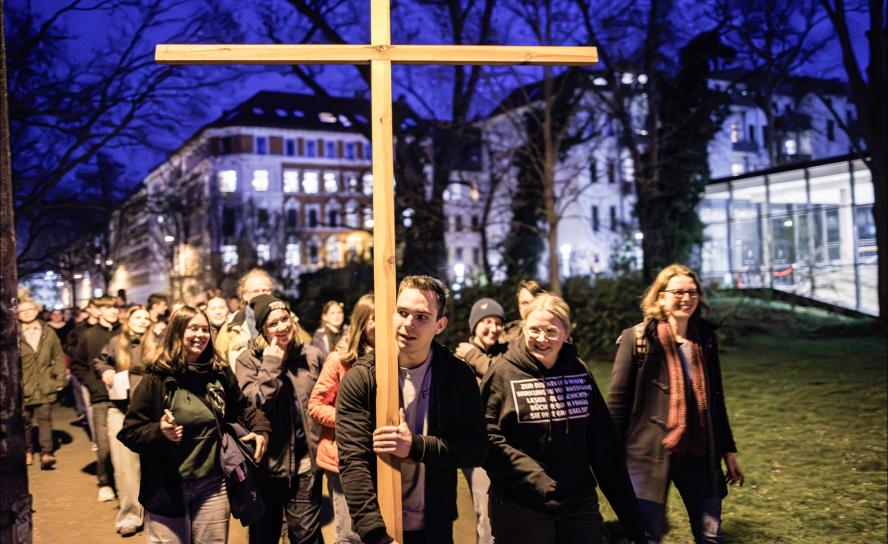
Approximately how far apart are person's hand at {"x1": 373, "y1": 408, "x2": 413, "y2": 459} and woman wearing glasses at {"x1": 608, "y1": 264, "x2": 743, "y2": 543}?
1.97 meters

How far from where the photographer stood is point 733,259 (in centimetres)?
3186

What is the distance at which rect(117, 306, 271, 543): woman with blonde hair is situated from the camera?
4.49m

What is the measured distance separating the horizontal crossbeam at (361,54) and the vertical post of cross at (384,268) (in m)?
0.09

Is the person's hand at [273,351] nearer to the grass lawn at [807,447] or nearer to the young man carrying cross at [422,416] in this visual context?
the young man carrying cross at [422,416]

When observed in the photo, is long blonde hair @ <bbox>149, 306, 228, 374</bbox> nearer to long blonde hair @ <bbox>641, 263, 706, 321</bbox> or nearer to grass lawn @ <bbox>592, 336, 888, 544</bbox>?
long blonde hair @ <bbox>641, 263, 706, 321</bbox>

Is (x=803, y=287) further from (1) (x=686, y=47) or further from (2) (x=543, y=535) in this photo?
(2) (x=543, y=535)

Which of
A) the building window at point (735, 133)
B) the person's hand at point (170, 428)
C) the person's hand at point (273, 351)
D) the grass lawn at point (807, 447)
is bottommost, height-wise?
the grass lawn at point (807, 447)

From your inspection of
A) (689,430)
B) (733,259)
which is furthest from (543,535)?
(733,259)

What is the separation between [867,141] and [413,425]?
2146 centimetres

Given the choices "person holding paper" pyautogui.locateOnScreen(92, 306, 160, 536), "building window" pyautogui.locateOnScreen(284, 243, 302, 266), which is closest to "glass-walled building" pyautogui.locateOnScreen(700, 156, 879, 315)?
"person holding paper" pyautogui.locateOnScreen(92, 306, 160, 536)

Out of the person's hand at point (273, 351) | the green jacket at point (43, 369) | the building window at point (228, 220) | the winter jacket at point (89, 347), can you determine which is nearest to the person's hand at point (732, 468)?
the person's hand at point (273, 351)

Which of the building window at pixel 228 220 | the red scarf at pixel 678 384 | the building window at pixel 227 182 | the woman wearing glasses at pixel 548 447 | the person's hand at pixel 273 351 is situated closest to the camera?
the woman wearing glasses at pixel 548 447

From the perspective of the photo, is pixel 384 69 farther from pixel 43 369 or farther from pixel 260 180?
pixel 260 180

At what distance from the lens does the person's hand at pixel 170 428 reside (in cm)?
442
